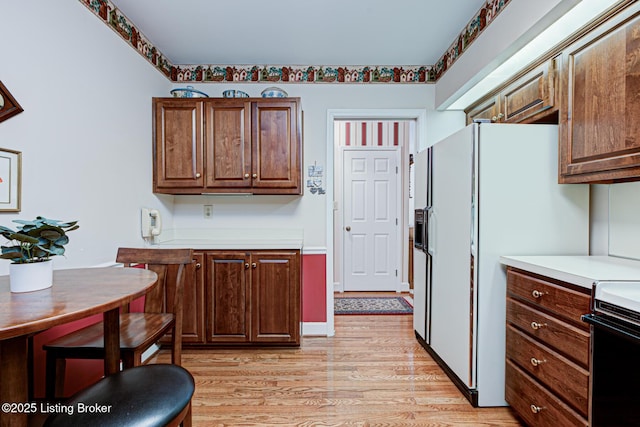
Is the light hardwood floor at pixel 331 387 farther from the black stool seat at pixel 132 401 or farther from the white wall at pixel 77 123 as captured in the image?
the white wall at pixel 77 123

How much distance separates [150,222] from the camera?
2.56 meters

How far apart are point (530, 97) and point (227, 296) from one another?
8.52 feet

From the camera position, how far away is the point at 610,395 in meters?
1.22

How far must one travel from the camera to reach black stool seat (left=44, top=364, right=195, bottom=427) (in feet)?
2.73

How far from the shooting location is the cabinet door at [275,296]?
8.48ft

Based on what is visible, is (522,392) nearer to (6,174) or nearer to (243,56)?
(6,174)

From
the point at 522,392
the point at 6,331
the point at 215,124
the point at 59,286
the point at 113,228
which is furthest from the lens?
the point at 215,124

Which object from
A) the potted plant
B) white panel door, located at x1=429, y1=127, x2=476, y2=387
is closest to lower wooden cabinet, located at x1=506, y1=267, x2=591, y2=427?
white panel door, located at x1=429, y1=127, x2=476, y2=387

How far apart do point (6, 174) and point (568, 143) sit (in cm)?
280

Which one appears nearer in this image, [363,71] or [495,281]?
[495,281]

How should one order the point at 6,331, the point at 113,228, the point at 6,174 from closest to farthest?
the point at 6,331
the point at 6,174
the point at 113,228

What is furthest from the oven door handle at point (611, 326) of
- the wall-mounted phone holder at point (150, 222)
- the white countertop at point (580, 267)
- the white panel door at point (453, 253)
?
the wall-mounted phone holder at point (150, 222)

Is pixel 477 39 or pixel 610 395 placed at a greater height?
pixel 477 39

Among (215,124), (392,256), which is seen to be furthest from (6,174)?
(392,256)
